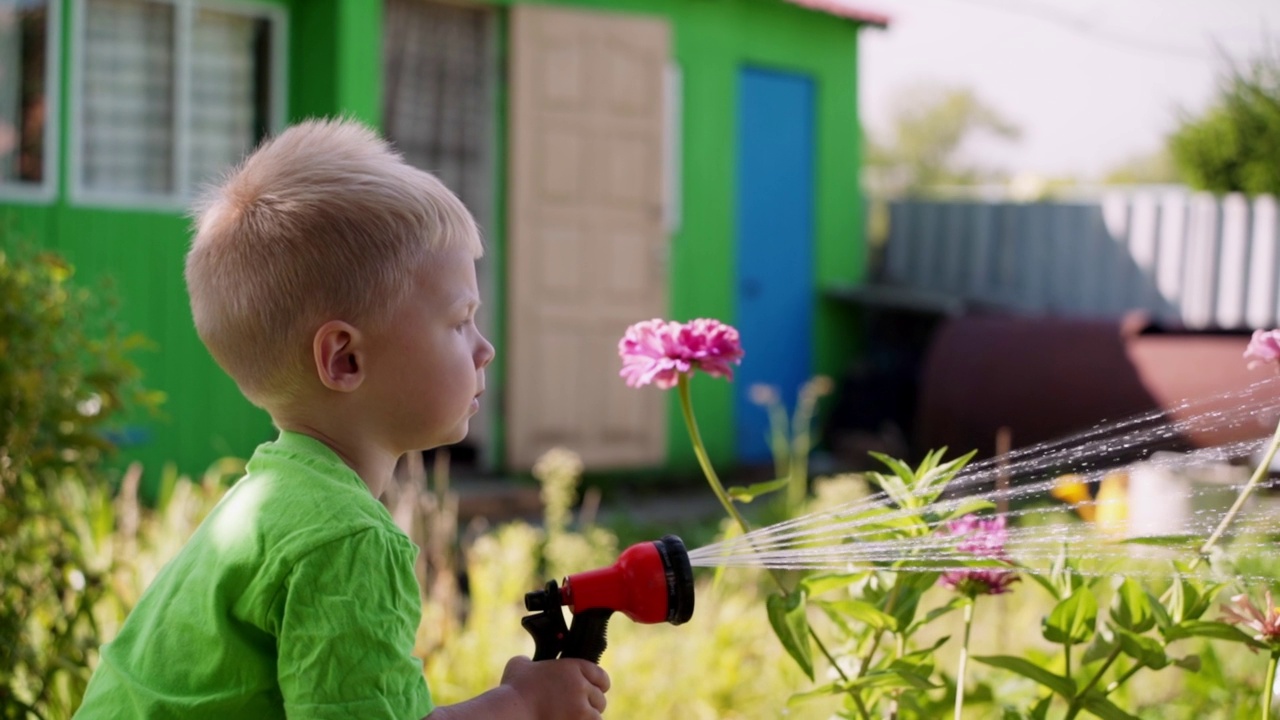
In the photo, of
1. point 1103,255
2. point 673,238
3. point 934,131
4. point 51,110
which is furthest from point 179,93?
point 934,131

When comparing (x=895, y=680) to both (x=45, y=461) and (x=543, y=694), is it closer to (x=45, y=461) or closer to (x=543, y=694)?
(x=543, y=694)

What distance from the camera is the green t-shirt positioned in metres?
1.40

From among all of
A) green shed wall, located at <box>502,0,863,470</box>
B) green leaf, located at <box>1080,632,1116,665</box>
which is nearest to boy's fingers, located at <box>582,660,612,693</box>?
green leaf, located at <box>1080,632,1116,665</box>

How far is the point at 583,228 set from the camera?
866cm

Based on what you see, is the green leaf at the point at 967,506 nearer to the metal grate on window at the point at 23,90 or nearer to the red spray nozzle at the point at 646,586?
the red spray nozzle at the point at 646,586

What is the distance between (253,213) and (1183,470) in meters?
4.52

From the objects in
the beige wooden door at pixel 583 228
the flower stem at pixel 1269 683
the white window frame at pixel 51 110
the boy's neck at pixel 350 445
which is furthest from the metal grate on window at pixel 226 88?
the flower stem at pixel 1269 683

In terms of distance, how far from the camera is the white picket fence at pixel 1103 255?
10.1 m

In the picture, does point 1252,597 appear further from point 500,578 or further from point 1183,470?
point 1183,470

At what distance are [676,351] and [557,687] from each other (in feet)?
1.68

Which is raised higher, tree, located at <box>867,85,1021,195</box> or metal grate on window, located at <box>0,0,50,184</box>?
tree, located at <box>867,85,1021,195</box>

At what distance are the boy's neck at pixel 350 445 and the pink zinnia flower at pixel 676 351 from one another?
36 cm

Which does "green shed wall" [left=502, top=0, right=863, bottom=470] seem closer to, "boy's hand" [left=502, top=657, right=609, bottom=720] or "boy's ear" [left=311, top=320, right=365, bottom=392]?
"boy's ear" [left=311, top=320, right=365, bottom=392]

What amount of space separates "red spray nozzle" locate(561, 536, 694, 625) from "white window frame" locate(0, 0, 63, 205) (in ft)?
19.7
